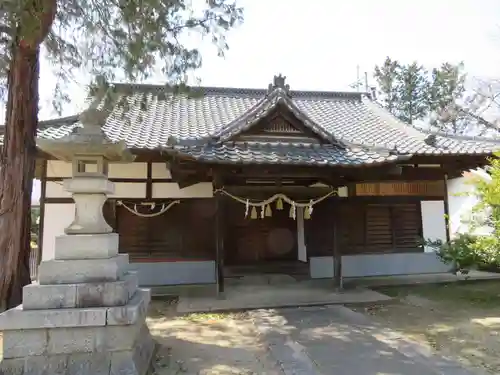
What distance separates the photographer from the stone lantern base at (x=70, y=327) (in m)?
3.88

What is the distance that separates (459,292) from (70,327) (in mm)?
8776

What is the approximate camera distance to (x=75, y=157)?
4.53 meters

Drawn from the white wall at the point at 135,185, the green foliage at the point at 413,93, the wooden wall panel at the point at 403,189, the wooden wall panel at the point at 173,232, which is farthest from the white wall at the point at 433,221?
the green foliage at the point at 413,93

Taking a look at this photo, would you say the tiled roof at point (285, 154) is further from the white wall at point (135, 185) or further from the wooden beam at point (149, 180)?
the wooden beam at point (149, 180)

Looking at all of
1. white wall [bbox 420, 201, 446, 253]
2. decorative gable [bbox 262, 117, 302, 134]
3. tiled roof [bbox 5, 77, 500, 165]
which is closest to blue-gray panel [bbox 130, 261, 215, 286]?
tiled roof [bbox 5, 77, 500, 165]

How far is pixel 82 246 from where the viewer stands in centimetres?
429

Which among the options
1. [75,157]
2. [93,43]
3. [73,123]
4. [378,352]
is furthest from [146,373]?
[73,123]

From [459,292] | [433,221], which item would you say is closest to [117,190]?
[459,292]

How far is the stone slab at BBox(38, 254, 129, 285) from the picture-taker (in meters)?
4.14

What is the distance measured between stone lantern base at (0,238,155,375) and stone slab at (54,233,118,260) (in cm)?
10

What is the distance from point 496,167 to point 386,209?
5.26 meters

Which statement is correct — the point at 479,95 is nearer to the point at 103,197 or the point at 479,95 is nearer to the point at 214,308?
the point at 214,308

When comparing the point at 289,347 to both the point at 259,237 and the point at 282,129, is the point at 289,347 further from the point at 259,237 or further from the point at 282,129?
the point at 259,237

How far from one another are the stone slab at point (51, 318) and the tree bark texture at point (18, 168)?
2965 millimetres
